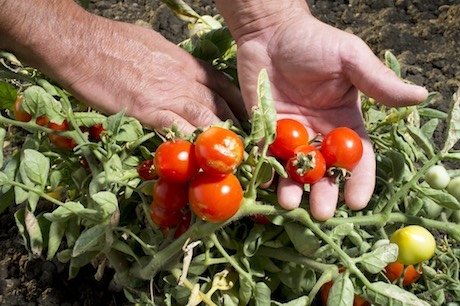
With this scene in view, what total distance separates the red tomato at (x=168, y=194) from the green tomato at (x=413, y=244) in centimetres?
37

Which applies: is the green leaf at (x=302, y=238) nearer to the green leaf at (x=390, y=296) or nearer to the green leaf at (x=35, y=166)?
the green leaf at (x=390, y=296)

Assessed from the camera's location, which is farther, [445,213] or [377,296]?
[445,213]

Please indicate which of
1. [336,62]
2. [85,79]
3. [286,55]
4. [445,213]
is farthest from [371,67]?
[85,79]

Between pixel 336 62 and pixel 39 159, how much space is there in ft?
1.88

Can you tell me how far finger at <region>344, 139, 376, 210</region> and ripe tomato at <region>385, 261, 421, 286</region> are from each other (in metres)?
0.14

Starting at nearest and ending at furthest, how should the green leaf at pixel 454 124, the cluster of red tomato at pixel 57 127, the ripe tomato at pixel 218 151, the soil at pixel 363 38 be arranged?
the ripe tomato at pixel 218 151
the green leaf at pixel 454 124
the cluster of red tomato at pixel 57 127
the soil at pixel 363 38

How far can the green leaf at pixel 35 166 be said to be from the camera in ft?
3.16

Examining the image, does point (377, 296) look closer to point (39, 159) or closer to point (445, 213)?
point (445, 213)

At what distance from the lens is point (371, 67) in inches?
43.6

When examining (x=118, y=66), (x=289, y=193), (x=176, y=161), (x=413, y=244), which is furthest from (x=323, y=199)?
(x=118, y=66)

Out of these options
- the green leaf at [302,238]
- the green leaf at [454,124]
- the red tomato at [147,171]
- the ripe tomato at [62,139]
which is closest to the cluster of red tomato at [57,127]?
the ripe tomato at [62,139]

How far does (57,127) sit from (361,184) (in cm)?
55

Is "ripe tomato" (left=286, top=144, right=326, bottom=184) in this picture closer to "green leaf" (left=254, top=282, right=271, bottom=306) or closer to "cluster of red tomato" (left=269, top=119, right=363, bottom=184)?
"cluster of red tomato" (left=269, top=119, right=363, bottom=184)

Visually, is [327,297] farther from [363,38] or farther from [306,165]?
[363,38]
